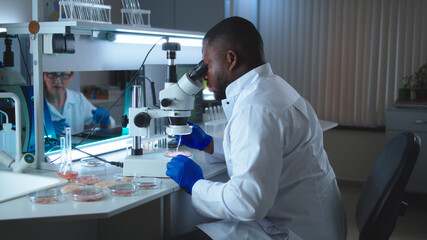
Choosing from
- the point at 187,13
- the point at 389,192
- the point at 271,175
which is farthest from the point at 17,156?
the point at 187,13

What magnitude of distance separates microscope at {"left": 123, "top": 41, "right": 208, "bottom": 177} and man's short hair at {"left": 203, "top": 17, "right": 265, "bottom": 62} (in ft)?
0.50

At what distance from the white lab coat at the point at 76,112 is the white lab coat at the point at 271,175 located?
7.09ft

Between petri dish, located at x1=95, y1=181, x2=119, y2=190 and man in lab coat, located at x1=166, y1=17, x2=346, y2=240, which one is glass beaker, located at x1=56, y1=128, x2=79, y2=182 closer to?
petri dish, located at x1=95, y1=181, x2=119, y2=190

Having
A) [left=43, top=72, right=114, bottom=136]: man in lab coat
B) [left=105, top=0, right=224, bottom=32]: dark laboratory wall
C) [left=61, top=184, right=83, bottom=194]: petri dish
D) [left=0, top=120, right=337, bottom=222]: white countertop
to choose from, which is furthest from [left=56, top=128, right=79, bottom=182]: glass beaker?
[left=43, top=72, right=114, bottom=136]: man in lab coat

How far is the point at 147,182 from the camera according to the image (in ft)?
5.64

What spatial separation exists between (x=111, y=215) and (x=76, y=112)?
95.4 inches

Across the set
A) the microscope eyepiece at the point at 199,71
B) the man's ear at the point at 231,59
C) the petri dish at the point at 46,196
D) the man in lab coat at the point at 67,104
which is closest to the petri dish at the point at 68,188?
the petri dish at the point at 46,196

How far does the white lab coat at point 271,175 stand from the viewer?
56.9 inches

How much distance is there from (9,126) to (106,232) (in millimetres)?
609

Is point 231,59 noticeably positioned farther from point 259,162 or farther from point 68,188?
point 68,188

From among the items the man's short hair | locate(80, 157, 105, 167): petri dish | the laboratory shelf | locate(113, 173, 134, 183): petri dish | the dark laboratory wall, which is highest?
the dark laboratory wall

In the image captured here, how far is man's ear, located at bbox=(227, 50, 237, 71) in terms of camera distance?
5.44 feet

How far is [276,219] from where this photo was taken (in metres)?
1.66

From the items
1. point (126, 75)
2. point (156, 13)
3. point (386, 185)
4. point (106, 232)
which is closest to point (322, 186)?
point (386, 185)
